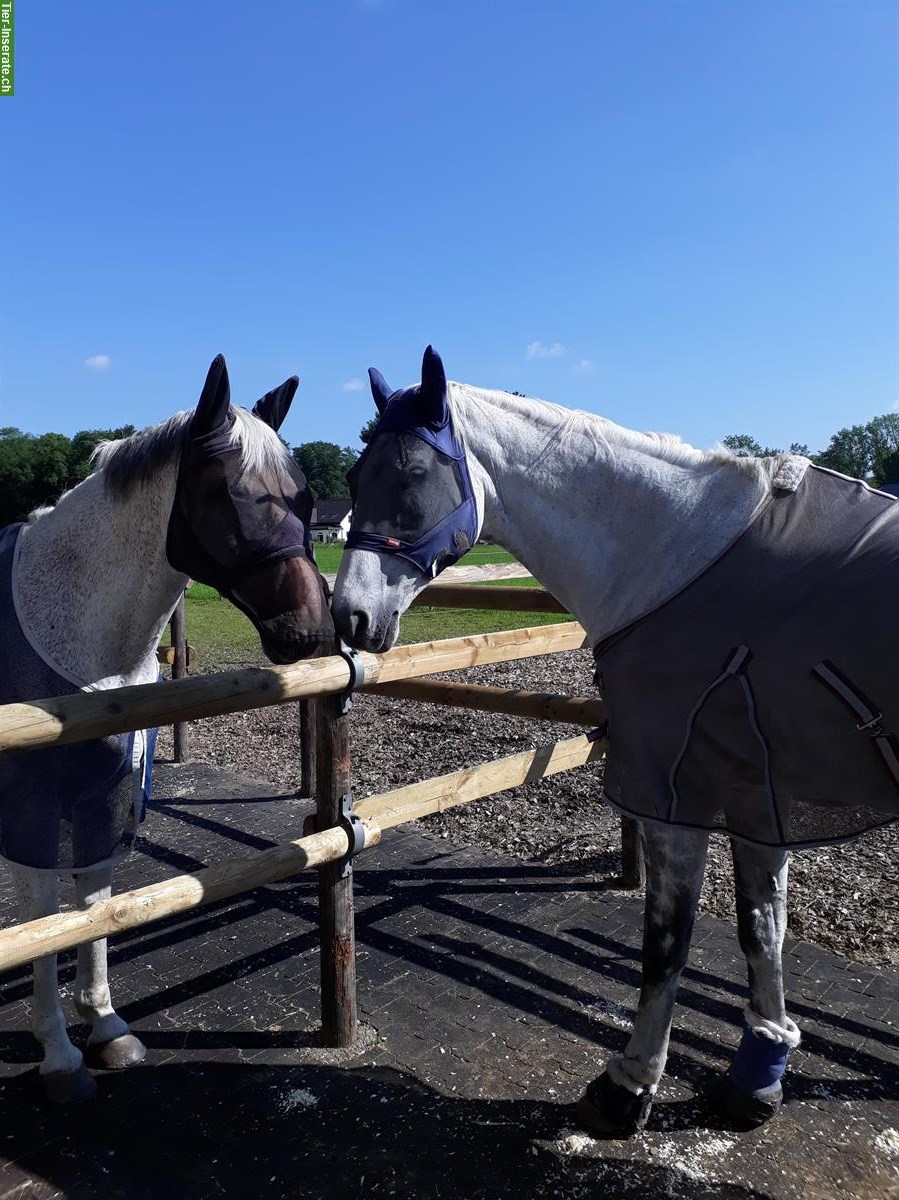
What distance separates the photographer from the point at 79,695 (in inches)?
78.5

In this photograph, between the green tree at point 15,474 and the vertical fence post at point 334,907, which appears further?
the green tree at point 15,474

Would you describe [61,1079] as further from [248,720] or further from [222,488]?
[248,720]

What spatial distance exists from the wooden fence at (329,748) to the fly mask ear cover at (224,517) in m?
0.36

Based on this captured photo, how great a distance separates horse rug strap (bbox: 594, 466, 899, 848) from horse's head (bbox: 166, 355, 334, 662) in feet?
3.28

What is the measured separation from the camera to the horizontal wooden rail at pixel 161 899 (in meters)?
2.07

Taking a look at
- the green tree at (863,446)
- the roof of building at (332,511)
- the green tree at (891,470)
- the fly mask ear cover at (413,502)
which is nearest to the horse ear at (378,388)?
the fly mask ear cover at (413,502)

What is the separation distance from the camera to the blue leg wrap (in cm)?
249

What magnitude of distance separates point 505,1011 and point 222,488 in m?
2.44

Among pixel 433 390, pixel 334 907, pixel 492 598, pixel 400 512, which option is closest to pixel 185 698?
pixel 400 512

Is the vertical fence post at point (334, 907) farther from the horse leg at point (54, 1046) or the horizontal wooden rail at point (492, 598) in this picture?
the horizontal wooden rail at point (492, 598)

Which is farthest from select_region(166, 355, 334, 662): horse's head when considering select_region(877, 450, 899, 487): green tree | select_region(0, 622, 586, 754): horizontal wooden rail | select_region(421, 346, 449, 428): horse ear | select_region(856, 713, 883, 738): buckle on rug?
select_region(877, 450, 899, 487): green tree

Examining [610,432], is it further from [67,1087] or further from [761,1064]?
[67,1087]

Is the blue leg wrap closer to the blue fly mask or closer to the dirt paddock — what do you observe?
the dirt paddock

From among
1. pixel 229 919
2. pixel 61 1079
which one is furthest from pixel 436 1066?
pixel 229 919
